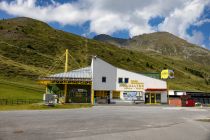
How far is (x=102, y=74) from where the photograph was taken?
5566cm

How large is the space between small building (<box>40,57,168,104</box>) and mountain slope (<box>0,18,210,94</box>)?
33.5m

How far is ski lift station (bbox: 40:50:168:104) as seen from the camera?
52719 mm

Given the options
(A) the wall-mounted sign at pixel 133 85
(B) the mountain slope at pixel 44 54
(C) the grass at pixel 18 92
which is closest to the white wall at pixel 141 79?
(A) the wall-mounted sign at pixel 133 85

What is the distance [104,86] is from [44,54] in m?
72.5

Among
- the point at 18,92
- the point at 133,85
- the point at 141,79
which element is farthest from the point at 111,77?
the point at 18,92

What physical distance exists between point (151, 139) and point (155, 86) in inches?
1768

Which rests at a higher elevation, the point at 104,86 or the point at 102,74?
the point at 102,74

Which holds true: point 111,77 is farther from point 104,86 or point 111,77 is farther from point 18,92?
point 18,92

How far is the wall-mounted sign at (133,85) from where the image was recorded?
5688 cm

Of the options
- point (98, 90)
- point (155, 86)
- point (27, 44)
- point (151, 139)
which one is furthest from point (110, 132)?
A: point (27, 44)

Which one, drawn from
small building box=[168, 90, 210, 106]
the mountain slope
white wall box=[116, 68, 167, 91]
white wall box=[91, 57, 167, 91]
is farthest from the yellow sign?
the mountain slope

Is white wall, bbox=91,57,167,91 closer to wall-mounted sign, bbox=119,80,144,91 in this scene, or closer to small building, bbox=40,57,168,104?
small building, bbox=40,57,168,104

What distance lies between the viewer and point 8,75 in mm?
88625

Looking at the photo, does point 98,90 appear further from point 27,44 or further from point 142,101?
point 27,44
